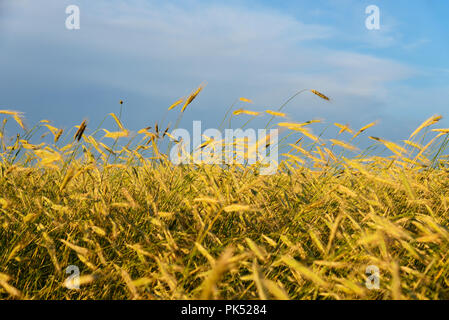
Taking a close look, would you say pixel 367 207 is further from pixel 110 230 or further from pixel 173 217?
pixel 110 230

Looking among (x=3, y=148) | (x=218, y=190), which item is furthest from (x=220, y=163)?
(x=3, y=148)

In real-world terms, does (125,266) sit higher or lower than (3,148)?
lower

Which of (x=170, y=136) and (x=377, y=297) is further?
(x=170, y=136)

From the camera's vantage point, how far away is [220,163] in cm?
278

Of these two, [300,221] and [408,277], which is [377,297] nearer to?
[408,277]

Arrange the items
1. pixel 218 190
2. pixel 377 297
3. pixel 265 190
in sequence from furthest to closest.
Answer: pixel 265 190
pixel 218 190
pixel 377 297

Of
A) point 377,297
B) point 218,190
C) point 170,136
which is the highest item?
point 170,136

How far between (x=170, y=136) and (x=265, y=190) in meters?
0.77

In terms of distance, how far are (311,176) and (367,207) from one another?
2.72 feet

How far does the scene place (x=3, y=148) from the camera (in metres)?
3.21

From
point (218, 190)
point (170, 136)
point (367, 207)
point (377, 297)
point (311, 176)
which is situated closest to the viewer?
point (377, 297)

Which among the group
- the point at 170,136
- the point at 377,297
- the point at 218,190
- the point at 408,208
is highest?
the point at 170,136
